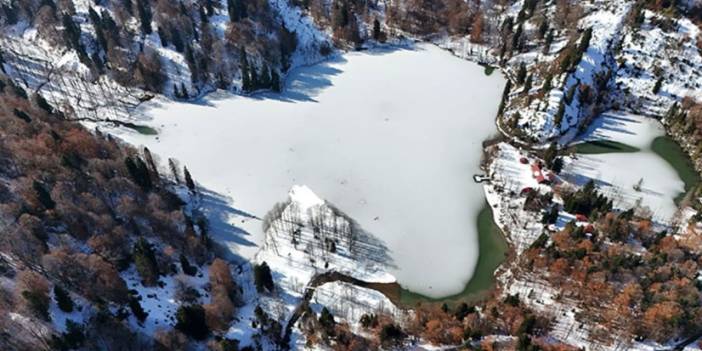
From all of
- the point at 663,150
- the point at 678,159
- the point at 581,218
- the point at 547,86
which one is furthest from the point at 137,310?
the point at 678,159

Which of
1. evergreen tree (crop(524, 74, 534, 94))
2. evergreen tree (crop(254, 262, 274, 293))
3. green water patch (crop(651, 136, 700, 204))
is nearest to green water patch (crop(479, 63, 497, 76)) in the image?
evergreen tree (crop(524, 74, 534, 94))

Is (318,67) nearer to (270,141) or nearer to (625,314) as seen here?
(270,141)

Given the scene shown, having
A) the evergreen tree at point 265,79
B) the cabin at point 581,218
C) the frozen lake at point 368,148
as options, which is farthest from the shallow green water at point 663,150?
the evergreen tree at point 265,79

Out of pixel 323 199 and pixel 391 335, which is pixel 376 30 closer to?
pixel 323 199

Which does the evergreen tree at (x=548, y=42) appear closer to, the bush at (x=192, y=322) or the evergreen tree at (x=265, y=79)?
the evergreen tree at (x=265, y=79)

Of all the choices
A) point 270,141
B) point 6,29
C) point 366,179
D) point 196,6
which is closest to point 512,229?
point 366,179

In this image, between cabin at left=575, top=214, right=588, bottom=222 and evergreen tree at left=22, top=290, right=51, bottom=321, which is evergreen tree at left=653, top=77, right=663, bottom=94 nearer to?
cabin at left=575, top=214, right=588, bottom=222
